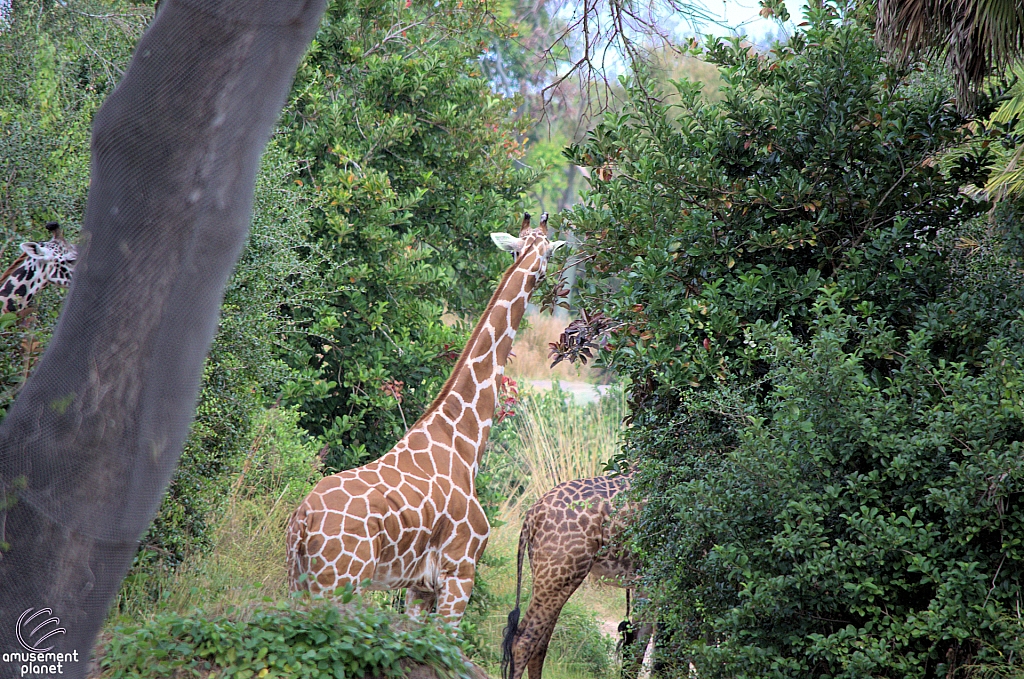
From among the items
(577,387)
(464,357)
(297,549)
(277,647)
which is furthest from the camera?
(577,387)

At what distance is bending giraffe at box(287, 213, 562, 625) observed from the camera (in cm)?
546

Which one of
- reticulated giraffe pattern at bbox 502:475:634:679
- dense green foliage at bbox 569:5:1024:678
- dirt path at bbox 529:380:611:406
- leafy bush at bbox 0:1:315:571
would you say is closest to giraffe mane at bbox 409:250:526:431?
dense green foliage at bbox 569:5:1024:678

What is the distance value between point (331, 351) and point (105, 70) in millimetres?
3138

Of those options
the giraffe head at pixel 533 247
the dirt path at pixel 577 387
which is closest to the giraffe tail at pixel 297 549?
the giraffe head at pixel 533 247

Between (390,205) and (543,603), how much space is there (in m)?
3.87

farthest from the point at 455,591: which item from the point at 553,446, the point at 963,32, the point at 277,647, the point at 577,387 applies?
the point at 577,387

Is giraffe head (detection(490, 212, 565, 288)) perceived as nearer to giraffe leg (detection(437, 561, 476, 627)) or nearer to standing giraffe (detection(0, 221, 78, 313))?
giraffe leg (detection(437, 561, 476, 627))

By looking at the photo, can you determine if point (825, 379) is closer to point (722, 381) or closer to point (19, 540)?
point (722, 381)

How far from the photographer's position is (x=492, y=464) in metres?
11.6

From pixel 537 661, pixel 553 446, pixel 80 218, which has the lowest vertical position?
pixel 537 661

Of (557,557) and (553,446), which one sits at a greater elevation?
(553,446)

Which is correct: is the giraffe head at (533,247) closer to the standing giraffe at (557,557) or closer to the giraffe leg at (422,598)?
the standing giraffe at (557,557)

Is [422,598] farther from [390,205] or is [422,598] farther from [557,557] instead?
[390,205]

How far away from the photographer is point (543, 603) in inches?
278
